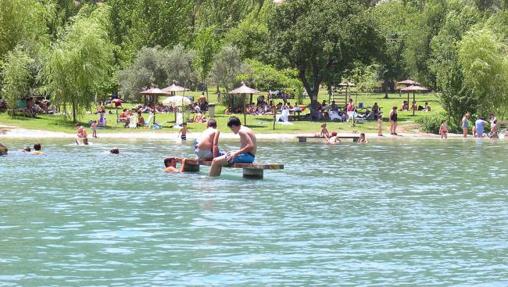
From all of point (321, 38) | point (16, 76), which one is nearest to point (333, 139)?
point (321, 38)

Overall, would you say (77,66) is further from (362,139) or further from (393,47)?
(393,47)

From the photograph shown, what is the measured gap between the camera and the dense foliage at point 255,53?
59.7m

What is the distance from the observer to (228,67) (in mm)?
74188

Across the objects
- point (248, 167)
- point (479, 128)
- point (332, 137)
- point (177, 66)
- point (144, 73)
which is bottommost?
A: point (332, 137)

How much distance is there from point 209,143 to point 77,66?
3013 cm

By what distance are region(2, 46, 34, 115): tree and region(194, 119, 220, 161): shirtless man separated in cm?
3158

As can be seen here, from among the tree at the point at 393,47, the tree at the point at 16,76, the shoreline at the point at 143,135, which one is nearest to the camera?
the shoreline at the point at 143,135

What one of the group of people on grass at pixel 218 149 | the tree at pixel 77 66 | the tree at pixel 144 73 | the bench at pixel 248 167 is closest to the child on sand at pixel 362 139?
the tree at pixel 77 66

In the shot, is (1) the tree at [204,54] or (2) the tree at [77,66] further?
(1) the tree at [204,54]

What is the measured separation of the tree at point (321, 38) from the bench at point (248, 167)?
36.3m

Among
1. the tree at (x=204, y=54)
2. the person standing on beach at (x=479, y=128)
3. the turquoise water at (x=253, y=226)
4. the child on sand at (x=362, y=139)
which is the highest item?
the tree at (x=204, y=54)

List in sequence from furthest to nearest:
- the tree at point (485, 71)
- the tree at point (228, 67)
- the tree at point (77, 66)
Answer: the tree at point (228, 67)
the tree at point (485, 71)
the tree at point (77, 66)

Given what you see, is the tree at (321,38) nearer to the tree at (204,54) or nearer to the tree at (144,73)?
the tree at (144,73)

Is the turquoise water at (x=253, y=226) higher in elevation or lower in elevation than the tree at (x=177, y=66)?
lower
